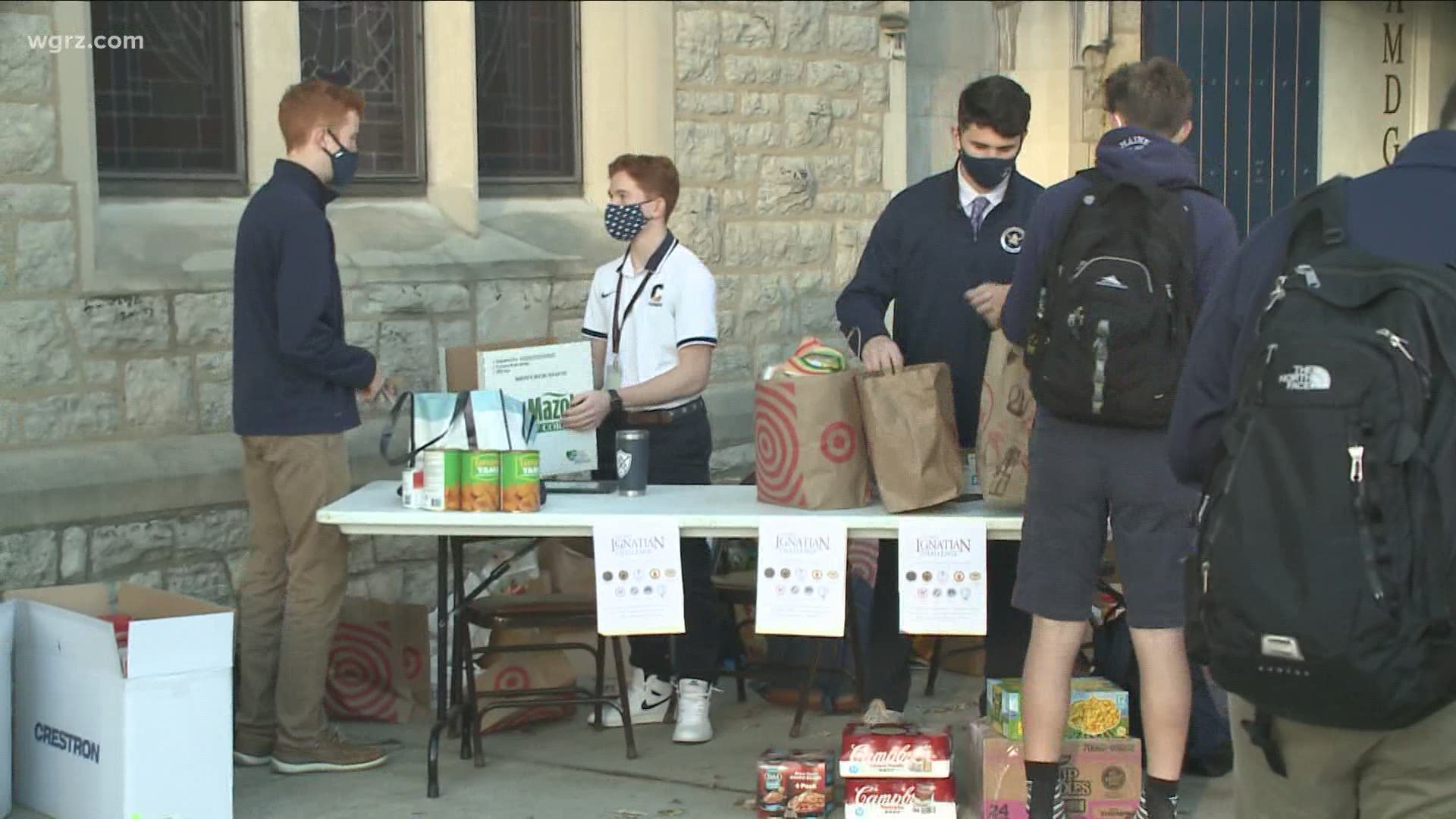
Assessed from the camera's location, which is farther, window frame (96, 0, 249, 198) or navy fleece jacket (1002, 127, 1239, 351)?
window frame (96, 0, 249, 198)

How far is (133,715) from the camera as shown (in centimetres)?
483

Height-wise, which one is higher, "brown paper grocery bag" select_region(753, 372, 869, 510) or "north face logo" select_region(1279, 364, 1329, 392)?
"north face logo" select_region(1279, 364, 1329, 392)

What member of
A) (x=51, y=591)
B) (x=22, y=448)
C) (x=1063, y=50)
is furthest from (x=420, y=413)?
(x=1063, y=50)

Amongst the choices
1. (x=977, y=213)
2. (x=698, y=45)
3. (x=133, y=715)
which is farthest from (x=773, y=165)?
(x=133, y=715)

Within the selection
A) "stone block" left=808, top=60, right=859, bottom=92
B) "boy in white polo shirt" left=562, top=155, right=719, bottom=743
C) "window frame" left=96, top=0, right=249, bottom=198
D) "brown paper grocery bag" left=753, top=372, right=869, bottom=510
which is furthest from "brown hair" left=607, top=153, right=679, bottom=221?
"stone block" left=808, top=60, right=859, bottom=92

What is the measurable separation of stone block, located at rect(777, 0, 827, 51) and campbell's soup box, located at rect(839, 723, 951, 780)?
165 inches

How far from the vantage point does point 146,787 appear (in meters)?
4.86

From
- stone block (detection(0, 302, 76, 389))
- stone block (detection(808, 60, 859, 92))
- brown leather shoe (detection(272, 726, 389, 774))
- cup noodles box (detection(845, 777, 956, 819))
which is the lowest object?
brown leather shoe (detection(272, 726, 389, 774))

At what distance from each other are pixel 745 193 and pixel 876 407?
356 centimetres

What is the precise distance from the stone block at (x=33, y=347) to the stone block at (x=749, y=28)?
3.22 metres

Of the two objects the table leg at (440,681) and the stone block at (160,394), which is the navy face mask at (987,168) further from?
the stone block at (160,394)

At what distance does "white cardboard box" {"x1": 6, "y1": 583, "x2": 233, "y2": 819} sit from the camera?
4844 millimetres

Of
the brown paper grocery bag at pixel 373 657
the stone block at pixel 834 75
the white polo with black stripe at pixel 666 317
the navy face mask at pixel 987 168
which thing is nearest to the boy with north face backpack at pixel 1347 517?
the navy face mask at pixel 987 168

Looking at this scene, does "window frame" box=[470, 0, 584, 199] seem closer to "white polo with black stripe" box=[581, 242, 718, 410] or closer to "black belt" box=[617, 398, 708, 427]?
"white polo with black stripe" box=[581, 242, 718, 410]
